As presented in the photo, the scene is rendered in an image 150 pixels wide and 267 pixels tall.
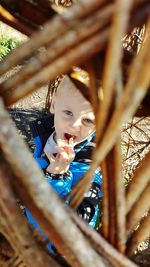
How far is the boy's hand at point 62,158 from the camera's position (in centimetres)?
102

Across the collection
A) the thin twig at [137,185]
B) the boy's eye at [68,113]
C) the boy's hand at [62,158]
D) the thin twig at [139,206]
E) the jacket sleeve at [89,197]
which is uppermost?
the boy's eye at [68,113]

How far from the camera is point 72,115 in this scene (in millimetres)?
957

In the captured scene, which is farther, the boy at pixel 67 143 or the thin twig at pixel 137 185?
the boy at pixel 67 143

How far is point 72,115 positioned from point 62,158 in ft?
0.44

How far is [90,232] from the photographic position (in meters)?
0.44

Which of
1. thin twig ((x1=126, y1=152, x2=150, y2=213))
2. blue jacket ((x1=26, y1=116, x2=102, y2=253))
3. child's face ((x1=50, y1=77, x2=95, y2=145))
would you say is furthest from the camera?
blue jacket ((x1=26, y1=116, x2=102, y2=253))

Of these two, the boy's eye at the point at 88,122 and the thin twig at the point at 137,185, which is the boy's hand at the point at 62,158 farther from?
the thin twig at the point at 137,185

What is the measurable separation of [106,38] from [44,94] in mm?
1869

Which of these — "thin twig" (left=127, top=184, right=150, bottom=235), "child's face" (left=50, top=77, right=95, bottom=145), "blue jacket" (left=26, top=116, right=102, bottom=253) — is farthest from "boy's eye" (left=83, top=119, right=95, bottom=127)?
"thin twig" (left=127, top=184, right=150, bottom=235)

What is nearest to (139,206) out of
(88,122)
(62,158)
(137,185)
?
(137,185)

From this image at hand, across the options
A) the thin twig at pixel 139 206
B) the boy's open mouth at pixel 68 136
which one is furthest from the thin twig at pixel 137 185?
the boy's open mouth at pixel 68 136

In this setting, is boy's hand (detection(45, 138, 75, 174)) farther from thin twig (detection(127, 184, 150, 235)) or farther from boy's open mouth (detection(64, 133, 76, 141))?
thin twig (detection(127, 184, 150, 235))

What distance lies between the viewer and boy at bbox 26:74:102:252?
3.09ft

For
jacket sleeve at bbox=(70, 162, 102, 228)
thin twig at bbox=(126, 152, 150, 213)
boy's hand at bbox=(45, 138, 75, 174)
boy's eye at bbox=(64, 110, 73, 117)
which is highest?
boy's eye at bbox=(64, 110, 73, 117)
